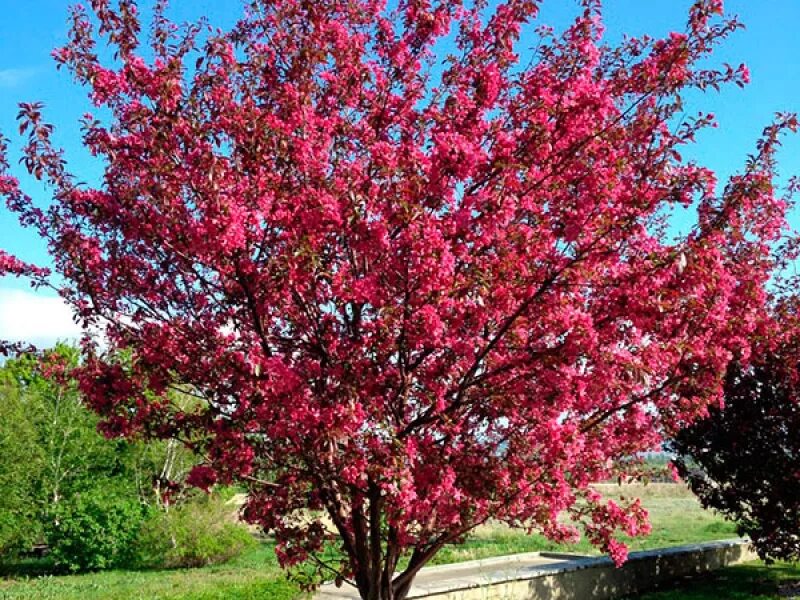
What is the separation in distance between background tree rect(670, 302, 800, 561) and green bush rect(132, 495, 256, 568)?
594 inches

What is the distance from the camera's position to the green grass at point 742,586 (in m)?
13.2

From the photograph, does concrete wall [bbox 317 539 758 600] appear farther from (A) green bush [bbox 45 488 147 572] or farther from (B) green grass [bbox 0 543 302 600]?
(A) green bush [bbox 45 488 147 572]

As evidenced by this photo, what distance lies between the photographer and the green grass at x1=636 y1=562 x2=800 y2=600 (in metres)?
13.2

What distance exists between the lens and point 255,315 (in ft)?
19.1

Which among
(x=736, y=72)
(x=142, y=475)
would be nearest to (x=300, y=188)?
(x=736, y=72)

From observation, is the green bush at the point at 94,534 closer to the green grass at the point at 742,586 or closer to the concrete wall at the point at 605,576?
the concrete wall at the point at 605,576

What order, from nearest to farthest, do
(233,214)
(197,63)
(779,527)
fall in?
(233,214)
(197,63)
(779,527)

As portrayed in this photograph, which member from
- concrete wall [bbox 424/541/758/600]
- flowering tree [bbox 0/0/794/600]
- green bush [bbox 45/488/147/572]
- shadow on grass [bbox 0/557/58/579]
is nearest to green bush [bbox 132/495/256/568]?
green bush [bbox 45/488/147/572]

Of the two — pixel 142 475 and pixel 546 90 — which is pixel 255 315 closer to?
pixel 546 90

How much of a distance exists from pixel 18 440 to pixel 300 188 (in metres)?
25.9

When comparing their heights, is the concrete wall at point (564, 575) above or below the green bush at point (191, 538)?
below

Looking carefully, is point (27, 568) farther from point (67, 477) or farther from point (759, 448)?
point (759, 448)

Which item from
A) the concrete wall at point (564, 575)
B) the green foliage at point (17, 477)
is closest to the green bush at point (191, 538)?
the green foliage at point (17, 477)

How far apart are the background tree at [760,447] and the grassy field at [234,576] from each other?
8.66ft
